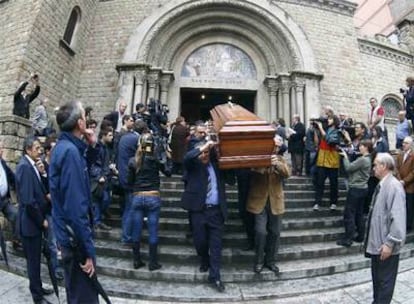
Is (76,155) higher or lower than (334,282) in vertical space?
higher

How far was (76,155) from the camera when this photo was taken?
228 centimetres

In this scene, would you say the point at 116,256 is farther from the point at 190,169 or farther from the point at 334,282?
the point at 334,282

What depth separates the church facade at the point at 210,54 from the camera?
11.0m

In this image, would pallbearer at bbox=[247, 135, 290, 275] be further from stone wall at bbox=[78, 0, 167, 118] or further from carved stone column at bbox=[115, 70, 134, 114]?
stone wall at bbox=[78, 0, 167, 118]

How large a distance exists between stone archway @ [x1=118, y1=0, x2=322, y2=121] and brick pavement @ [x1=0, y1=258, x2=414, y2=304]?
25.4 feet

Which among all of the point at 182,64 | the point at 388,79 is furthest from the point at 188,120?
the point at 388,79

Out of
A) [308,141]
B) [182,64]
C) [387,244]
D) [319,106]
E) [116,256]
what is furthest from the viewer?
[182,64]

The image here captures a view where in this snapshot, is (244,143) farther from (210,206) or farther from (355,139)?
(355,139)

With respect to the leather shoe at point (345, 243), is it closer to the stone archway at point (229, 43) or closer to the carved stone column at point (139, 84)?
the stone archway at point (229, 43)

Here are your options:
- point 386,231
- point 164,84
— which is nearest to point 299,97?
point 164,84

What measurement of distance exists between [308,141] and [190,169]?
4766 mm

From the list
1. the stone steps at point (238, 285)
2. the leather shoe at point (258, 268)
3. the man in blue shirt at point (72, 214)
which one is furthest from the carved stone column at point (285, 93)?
the man in blue shirt at point (72, 214)

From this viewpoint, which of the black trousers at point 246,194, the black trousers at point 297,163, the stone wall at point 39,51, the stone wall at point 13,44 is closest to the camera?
the black trousers at point 246,194

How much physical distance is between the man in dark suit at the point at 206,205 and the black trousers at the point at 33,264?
1698 millimetres
